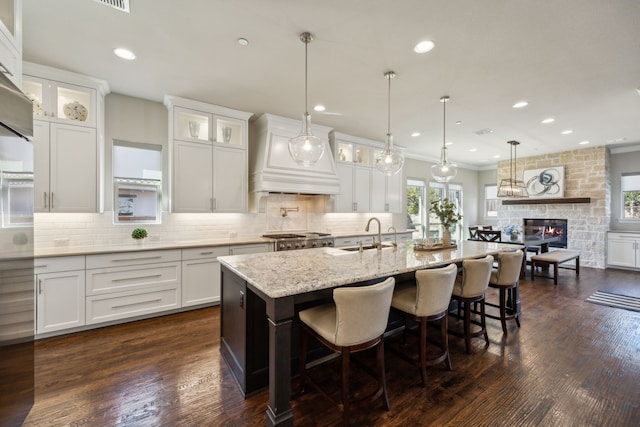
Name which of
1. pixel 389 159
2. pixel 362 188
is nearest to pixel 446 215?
pixel 389 159

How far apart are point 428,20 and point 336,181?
303cm

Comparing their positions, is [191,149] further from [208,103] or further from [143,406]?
[143,406]

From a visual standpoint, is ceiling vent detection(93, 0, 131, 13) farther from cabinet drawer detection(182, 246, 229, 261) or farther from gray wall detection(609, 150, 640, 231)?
gray wall detection(609, 150, 640, 231)

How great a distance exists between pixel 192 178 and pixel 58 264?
1706 mm

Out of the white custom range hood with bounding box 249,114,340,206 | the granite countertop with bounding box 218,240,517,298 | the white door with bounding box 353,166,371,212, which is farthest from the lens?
the white door with bounding box 353,166,371,212

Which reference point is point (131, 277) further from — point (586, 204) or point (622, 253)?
point (622, 253)

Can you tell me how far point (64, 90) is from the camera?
120 inches

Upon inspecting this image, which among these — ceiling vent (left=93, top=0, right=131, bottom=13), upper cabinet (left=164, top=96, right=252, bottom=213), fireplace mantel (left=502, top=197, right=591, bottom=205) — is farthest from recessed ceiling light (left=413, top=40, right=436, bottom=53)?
fireplace mantel (left=502, top=197, right=591, bottom=205)

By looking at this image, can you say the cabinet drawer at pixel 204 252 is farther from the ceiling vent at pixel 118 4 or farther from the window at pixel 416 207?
the window at pixel 416 207

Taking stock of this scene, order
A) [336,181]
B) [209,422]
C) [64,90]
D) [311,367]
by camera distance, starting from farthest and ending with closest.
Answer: [336,181] < [64,90] < [311,367] < [209,422]

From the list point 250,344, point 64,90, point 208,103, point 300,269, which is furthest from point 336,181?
point 64,90

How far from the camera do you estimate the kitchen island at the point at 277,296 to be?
164 centimetres

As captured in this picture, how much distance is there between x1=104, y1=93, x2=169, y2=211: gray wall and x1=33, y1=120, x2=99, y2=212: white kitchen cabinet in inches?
15.0

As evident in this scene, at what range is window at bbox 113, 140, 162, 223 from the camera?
144 inches
